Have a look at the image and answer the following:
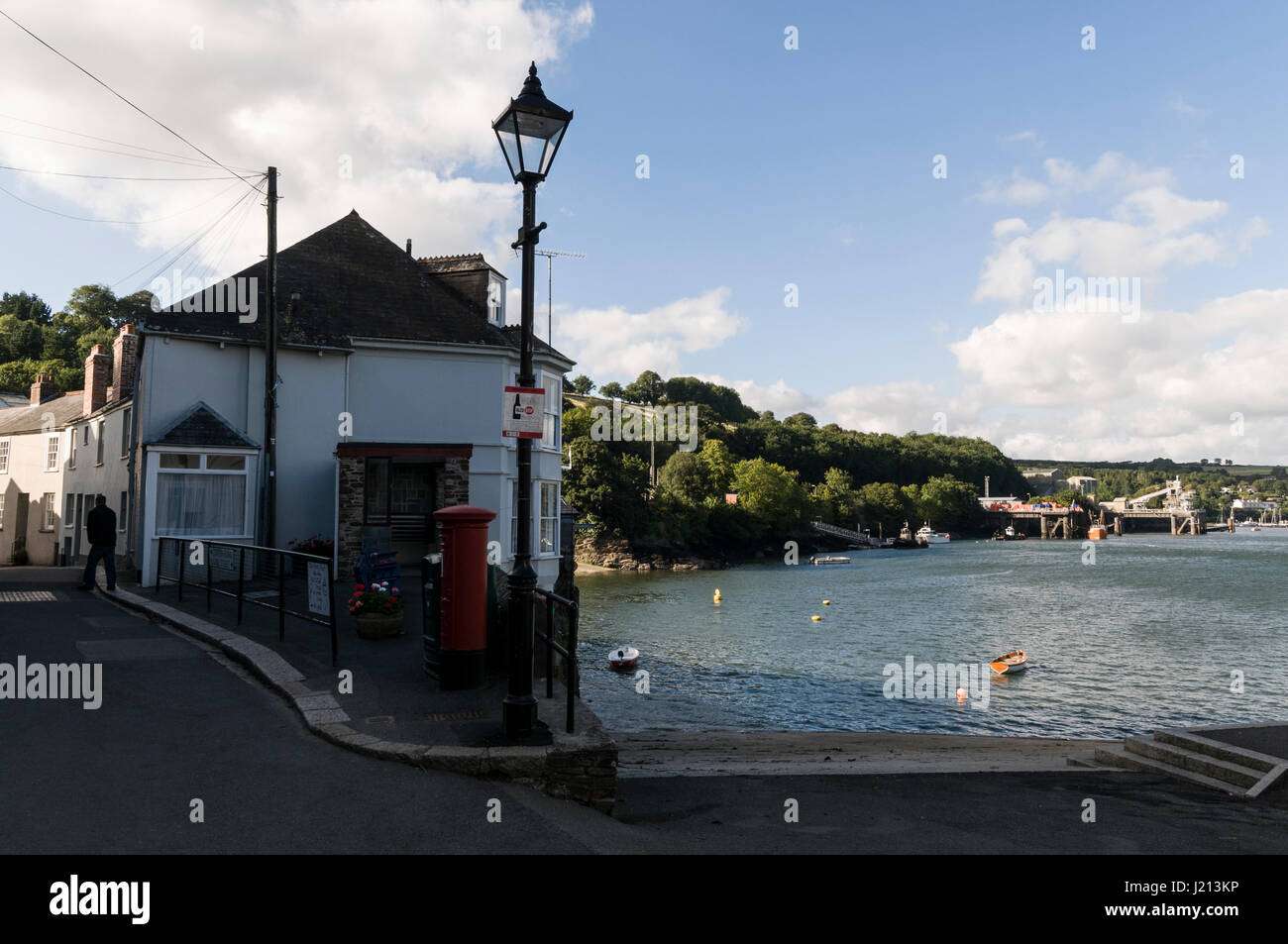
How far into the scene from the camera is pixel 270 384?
18.6m

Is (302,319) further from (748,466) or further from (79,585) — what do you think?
(748,466)

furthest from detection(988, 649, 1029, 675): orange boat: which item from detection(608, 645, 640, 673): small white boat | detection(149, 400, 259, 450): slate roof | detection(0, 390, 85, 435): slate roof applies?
detection(0, 390, 85, 435): slate roof

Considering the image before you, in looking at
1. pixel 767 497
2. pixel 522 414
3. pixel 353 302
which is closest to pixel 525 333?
pixel 522 414

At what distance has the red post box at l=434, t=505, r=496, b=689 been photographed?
8.68m

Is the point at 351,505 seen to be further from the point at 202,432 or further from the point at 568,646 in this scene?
the point at 568,646

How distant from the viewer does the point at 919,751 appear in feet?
44.8

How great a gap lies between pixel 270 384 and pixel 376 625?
955 cm

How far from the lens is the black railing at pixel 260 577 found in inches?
411

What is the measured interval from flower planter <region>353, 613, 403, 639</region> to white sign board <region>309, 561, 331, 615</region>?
832mm

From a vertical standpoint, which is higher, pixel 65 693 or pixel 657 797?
pixel 65 693

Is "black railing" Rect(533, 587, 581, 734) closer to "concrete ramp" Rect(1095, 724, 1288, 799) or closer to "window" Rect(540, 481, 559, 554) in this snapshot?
"concrete ramp" Rect(1095, 724, 1288, 799)

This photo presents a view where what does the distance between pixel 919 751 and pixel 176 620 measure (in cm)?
1200
